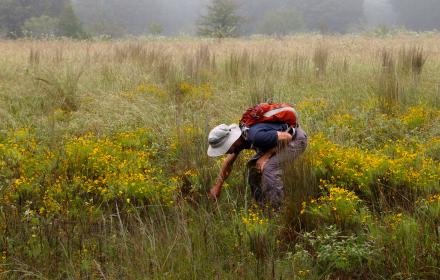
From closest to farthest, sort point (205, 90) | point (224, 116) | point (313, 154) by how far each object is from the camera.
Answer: point (313, 154) < point (224, 116) < point (205, 90)

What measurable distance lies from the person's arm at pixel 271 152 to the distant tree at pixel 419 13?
5448 cm

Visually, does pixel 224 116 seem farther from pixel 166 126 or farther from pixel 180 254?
pixel 180 254

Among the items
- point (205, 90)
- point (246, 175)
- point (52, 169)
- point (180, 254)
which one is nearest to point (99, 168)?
point (52, 169)

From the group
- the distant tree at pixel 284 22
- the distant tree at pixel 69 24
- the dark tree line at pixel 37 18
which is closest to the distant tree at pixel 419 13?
the distant tree at pixel 284 22

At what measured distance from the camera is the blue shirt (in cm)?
392

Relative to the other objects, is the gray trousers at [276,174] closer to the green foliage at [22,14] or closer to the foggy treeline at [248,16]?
the foggy treeline at [248,16]

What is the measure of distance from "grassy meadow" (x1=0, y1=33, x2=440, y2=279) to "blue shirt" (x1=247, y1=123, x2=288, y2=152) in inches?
11.2

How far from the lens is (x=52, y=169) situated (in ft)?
14.5

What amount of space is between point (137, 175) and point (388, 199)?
211cm

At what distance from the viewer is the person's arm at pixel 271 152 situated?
3930mm

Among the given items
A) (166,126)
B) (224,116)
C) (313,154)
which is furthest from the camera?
(224,116)

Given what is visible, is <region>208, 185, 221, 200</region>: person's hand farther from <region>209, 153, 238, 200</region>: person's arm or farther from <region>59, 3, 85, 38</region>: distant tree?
<region>59, 3, 85, 38</region>: distant tree

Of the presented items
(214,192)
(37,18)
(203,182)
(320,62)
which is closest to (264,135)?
(214,192)

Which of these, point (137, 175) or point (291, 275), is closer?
point (291, 275)
